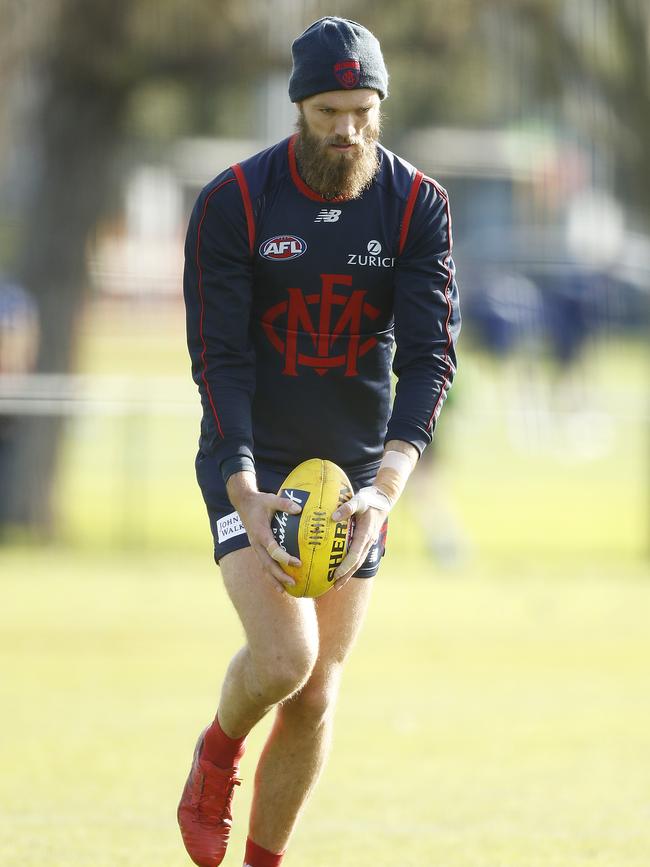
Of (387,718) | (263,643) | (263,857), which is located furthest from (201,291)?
(387,718)

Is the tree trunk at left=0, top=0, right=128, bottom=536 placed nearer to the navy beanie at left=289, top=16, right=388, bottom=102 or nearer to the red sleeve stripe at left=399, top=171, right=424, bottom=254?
the red sleeve stripe at left=399, top=171, right=424, bottom=254

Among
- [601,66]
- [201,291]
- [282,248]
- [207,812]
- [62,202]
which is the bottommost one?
[207,812]

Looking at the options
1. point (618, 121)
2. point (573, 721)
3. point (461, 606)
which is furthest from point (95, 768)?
point (618, 121)

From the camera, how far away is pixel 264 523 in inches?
193

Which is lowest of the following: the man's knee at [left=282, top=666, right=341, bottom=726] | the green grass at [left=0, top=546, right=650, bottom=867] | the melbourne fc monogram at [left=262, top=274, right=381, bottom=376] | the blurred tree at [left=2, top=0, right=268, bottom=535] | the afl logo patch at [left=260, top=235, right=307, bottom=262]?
the green grass at [left=0, top=546, right=650, bottom=867]

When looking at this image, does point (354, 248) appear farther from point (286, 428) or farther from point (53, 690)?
point (53, 690)

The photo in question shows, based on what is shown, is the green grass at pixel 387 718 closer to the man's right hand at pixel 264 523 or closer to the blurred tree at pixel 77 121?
the man's right hand at pixel 264 523

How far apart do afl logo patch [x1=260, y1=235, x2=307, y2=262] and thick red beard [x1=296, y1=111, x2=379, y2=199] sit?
0.18 m

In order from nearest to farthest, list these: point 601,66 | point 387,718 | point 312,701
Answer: point 312,701 → point 387,718 → point 601,66

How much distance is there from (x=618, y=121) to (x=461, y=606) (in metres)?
7.29

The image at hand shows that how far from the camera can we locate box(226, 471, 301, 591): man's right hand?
191 inches

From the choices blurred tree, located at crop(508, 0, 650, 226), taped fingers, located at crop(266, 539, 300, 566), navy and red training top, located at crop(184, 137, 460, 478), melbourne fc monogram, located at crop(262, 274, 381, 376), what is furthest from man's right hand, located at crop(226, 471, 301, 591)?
blurred tree, located at crop(508, 0, 650, 226)

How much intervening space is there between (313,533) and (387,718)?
4.30 m

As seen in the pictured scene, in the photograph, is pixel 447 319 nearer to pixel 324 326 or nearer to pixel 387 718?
pixel 324 326
